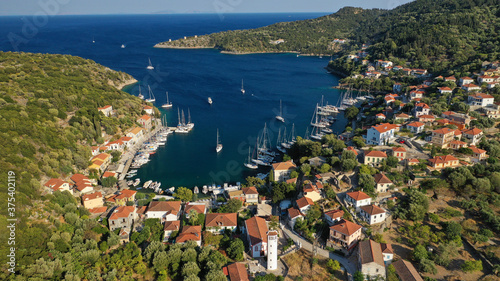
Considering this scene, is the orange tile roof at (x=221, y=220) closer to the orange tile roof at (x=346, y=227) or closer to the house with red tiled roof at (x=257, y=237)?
the house with red tiled roof at (x=257, y=237)

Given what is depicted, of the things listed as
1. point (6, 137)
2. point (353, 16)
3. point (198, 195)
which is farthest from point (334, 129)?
point (353, 16)

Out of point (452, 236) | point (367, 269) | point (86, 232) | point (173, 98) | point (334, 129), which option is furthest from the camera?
point (173, 98)

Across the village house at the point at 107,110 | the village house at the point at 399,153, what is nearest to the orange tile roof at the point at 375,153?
the village house at the point at 399,153

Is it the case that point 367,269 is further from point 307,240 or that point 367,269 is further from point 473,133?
point 473,133

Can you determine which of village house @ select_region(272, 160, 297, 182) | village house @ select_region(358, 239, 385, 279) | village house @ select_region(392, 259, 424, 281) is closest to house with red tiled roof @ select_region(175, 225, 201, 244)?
village house @ select_region(358, 239, 385, 279)

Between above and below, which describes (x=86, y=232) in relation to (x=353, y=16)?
below

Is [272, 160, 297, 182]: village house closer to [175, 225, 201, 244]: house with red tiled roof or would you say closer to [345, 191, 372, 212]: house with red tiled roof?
[345, 191, 372, 212]: house with red tiled roof

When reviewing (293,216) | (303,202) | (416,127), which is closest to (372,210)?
(303,202)
